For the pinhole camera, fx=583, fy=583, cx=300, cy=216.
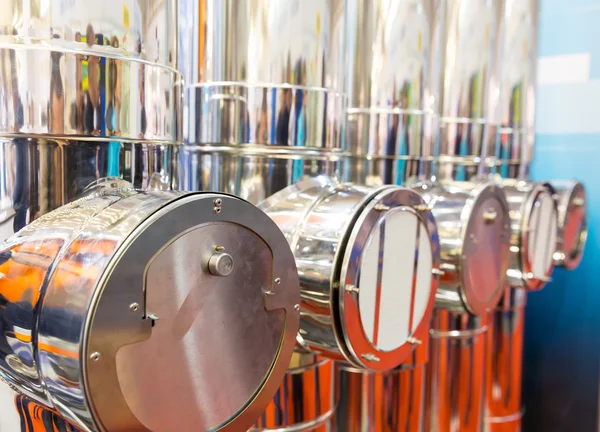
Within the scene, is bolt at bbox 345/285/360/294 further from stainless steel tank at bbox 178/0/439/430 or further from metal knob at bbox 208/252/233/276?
metal knob at bbox 208/252/233/276

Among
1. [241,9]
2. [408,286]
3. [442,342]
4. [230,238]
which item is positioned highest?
[241,9]

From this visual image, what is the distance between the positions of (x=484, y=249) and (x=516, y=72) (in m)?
0.75

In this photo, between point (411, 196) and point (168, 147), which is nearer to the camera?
point (168, 147)

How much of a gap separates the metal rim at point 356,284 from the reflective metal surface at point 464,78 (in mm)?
551

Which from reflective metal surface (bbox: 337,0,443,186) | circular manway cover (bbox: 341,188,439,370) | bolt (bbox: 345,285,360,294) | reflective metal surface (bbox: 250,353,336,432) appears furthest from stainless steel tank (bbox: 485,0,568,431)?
bolt (bbox: 345,285,360,294)

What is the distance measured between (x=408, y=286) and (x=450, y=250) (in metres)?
0.26

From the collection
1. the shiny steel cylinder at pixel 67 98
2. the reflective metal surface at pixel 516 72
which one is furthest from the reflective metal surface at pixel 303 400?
the reflective metal surface at pixel 516 72

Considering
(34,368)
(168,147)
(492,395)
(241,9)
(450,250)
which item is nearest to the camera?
(34,368)

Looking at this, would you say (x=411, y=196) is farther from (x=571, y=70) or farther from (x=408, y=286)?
(x=571, y=70)

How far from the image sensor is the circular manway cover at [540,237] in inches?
58.6

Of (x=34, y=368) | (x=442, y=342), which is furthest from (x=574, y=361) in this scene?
(x=34, y=368)

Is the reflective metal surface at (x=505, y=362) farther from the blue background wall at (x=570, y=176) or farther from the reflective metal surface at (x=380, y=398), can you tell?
the reflective metal surface at (x=380, y=398)

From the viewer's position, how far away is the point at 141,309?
565 mm

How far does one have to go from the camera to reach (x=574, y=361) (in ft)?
7.03
